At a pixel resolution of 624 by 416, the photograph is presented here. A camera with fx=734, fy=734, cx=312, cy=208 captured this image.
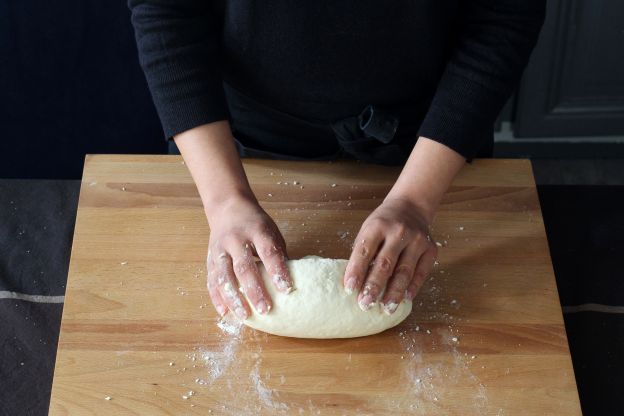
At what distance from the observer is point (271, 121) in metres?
1.26

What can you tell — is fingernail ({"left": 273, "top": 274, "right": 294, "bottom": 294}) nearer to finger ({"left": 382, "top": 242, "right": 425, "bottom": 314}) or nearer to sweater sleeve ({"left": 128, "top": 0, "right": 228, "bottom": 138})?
finger ({"left": 382, "top": 242, "right": 425, "bottom": 314})

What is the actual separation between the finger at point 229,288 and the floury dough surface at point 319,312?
0.06 ft

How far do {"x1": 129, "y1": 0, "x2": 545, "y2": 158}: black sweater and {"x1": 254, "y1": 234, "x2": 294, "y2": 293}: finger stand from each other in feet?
0.75

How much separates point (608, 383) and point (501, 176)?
1.22 feet

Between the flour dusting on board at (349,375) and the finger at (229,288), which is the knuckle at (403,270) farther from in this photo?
the finger at (229,288)

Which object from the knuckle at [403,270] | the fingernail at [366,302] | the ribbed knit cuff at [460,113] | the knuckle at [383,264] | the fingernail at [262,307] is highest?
the ribbed knit cuff at [460,113]

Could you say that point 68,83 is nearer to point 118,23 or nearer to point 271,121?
point 118,23

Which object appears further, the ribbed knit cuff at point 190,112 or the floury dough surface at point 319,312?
the ribbed knit cuff at point 190,112

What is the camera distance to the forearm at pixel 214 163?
1076 mm

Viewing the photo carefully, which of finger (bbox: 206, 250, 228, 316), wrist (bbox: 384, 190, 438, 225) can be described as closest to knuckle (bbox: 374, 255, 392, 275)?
wrist (bbox: 384, 190, 438, 225)

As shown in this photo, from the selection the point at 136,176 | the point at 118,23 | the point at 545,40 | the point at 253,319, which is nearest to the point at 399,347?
the point at 253,319

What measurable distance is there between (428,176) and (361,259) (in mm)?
187

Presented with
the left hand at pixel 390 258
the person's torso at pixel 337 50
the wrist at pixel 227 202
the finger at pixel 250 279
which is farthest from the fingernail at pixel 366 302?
the person's torso at pixel 337 50

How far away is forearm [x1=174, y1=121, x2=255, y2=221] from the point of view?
108 centimetres
